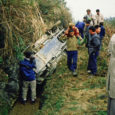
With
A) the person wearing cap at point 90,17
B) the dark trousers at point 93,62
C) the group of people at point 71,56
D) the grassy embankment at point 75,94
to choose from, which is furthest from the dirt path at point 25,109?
the person wearing cap at point 90,17

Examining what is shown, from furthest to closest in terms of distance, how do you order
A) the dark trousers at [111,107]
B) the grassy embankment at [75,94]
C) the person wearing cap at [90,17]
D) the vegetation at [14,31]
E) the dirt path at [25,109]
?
the person wearing cap at [90,17] → the dirt path at [25,109] → the vegetation at [14,31] → the grassy embankment at [75,94] → the dark trousers at [111,107]

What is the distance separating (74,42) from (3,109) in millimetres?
3042

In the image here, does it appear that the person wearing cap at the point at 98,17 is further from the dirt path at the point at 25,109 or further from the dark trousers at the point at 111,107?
the dark trousers at the point at 111,107

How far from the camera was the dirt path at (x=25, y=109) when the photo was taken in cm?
640

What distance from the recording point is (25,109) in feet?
21.5

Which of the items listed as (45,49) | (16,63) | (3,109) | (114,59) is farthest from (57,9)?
(114,59)

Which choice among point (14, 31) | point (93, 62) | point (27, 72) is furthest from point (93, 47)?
point (14, 31)

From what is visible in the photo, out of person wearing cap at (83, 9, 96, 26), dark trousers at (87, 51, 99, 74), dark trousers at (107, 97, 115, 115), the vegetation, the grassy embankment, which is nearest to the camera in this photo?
dark trousers at (107, 97, 115, 115)

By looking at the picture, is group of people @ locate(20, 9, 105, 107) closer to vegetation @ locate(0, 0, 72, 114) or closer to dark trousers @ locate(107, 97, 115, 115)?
vegetation @ locate(0, 0, 72, 114)

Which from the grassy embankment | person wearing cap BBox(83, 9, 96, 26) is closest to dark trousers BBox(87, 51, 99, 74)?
the grassy embankment

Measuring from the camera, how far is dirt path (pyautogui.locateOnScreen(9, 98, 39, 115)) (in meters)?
6.40

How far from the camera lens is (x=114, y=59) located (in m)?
2.88

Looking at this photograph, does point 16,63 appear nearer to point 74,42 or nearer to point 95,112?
point 74,42

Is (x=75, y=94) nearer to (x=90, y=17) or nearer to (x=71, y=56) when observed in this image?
(x=71, y=56)
